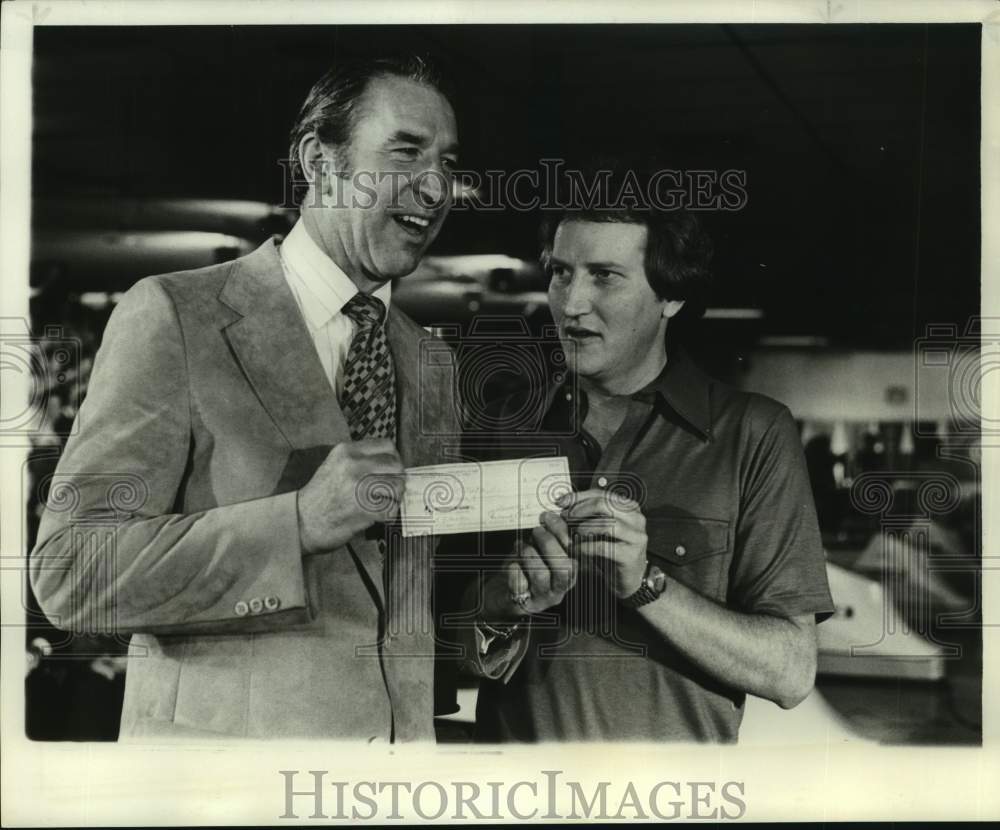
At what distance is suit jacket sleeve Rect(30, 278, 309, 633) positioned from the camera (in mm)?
3088

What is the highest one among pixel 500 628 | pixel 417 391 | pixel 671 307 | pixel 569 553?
pixel 671 307

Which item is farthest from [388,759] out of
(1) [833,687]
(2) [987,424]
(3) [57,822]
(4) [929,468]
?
(2) [987,424]

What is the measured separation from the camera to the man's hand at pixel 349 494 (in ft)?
10.2

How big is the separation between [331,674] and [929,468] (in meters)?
1.91

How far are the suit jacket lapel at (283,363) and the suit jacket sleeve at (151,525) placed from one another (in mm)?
176

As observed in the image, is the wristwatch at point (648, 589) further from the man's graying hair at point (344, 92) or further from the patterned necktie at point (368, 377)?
the man's graying hair at point (344, 92)

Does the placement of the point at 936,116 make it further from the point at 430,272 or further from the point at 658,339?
the point at 430,272

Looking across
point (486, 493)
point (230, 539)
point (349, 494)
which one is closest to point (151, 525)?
point (230, 539)

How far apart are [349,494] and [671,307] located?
1098 millimetres

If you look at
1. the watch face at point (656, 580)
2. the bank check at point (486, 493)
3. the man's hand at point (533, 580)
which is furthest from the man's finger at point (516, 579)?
the watch face at point (656, 580)

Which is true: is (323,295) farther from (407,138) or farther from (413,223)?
(407,138)

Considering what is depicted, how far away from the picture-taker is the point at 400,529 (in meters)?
3.16

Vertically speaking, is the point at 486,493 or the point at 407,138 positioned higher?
the point at 407,138

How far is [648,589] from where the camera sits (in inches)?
125
